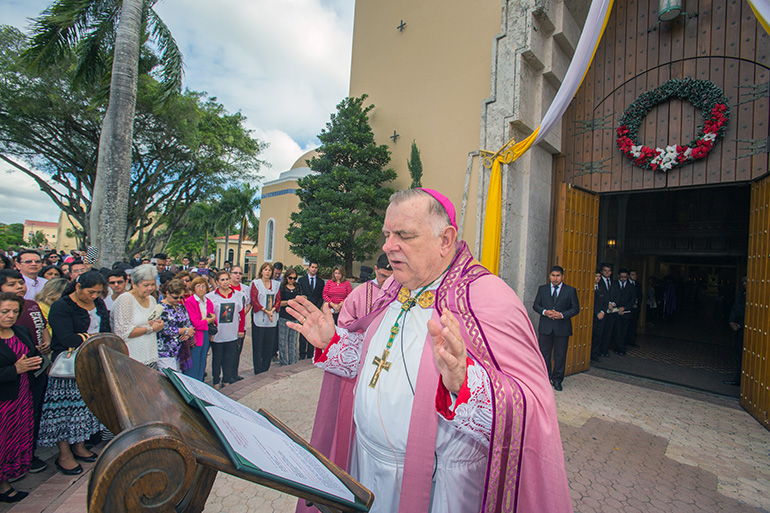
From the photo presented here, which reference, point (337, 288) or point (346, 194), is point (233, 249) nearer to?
point (346, 194)

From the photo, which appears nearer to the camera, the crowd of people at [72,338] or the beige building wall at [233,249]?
the crowd of people at [72,338]

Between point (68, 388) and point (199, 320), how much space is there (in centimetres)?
185

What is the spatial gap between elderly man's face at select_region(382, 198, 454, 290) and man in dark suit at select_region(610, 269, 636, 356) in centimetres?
838

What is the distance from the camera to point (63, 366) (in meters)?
3.42

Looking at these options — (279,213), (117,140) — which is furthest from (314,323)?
(279,213)

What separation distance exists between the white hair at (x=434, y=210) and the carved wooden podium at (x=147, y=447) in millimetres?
1063

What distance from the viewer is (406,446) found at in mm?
1590

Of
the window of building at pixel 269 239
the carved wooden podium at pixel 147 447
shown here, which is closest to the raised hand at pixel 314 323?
the carved wooden podium at pixel 147 447

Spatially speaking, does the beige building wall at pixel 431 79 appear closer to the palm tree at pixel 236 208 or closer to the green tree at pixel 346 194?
the green tree at pixel 346 194

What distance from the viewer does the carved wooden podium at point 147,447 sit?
1.84ft

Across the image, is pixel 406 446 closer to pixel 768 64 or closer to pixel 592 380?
pixel 592 380

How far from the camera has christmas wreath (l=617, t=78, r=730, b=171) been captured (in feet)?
17.9

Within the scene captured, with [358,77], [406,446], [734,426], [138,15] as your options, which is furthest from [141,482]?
[358,77]

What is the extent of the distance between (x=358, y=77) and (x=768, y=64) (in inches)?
344
